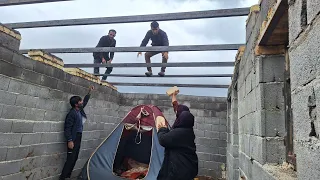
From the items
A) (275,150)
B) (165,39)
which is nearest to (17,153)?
Result: (275,150)

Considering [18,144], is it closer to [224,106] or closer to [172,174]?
[172,174]

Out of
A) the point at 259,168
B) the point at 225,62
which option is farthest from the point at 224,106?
the point at 259,168

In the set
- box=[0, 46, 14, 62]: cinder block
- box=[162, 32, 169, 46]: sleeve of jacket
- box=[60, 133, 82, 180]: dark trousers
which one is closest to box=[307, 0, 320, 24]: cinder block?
box=[0, 46, 14, 62]: cinder block

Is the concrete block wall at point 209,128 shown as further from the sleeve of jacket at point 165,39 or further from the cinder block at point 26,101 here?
the cinder block at point 26,101

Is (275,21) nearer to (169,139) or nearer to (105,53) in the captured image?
(169,139)

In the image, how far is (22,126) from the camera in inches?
117

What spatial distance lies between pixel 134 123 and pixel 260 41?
11.1ft

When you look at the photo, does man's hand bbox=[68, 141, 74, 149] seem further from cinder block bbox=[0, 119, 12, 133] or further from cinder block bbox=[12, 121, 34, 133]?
cinder block bbox=[0, 119, 12, 133]

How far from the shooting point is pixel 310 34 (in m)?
0.79

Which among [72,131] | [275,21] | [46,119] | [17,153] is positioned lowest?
[17,153]

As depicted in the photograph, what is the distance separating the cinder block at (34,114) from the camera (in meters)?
3.07

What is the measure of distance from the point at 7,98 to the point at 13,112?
0.19 m

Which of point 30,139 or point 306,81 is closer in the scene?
point 306,81

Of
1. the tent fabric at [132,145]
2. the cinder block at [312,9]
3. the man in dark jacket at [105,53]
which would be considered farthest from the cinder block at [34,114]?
the cinder block at [312,9]
